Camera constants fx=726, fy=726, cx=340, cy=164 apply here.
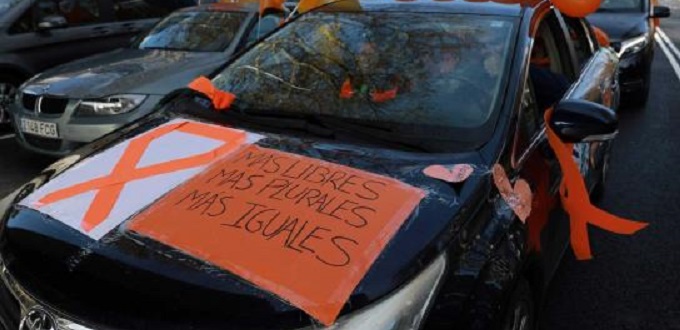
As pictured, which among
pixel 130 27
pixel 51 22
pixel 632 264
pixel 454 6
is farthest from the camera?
pixel 130 27

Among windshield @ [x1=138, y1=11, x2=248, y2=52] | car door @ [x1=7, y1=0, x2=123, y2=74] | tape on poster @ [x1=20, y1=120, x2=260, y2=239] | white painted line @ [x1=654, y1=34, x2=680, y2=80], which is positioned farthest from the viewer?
white painted line @ [x1=654, y1=34, x2=680, y2=80]

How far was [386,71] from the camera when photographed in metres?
3.00

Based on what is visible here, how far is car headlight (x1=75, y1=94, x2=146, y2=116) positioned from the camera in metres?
5.22

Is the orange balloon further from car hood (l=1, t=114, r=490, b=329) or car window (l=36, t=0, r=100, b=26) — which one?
car window (l=36, t=0, r=100, b=26)

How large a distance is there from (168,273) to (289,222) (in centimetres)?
37

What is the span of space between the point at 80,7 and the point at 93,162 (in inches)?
230

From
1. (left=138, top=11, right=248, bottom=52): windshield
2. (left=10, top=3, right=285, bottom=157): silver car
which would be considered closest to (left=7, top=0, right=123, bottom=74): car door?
(left=138, top=11, right=248, bottom=52): windshield

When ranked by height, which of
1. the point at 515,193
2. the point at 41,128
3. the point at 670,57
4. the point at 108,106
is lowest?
the point at 670,57

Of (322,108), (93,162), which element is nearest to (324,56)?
(322,108)

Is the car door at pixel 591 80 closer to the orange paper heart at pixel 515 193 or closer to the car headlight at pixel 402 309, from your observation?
the orange paper heart at pixel 515 193

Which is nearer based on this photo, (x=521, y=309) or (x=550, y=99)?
(x=521, y=309)

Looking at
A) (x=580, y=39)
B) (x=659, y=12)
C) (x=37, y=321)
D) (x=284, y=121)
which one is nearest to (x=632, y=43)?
(x=659, y=12)

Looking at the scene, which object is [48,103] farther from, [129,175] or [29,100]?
[129,175]

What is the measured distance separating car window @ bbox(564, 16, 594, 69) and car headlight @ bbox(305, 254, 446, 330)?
8.59ft
